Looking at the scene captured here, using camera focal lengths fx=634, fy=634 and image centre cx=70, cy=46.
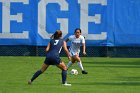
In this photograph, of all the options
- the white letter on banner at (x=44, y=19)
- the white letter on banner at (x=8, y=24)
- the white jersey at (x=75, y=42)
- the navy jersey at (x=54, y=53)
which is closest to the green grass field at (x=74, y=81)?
the navy jersey at (x=54, y=53)

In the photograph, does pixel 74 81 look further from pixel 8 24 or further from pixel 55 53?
pixel 8 24

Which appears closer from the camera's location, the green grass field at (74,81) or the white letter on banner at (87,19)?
the green grass field at (74,81)

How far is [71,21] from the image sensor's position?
3822 centimetres

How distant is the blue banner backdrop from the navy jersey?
17874mm

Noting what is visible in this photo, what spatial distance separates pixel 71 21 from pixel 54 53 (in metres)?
18.5

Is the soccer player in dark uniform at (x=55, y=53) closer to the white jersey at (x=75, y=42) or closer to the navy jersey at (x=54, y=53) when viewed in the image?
the navy jersey at (x=54, y=53)

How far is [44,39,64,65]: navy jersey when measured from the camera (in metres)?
19.8

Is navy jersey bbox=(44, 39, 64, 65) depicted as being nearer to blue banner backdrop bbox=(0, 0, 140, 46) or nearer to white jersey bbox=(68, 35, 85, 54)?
white jersey bbox=(68, 35, 85, 54)

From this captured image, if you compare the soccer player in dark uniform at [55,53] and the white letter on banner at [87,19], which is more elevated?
the white letter on banner at [87,19]

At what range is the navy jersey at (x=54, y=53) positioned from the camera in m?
19.8

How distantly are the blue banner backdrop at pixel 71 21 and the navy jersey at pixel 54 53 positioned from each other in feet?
58.6

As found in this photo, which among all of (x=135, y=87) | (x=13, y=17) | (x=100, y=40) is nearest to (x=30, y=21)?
(x=13, y=17)

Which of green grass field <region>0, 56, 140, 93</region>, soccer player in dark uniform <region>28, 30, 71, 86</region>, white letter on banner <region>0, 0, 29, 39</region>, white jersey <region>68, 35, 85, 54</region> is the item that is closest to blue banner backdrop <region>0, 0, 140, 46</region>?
white letter on banner <region>0, 0, 29, 39</region>

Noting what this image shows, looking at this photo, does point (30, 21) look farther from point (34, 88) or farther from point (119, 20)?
point (34, 88)
